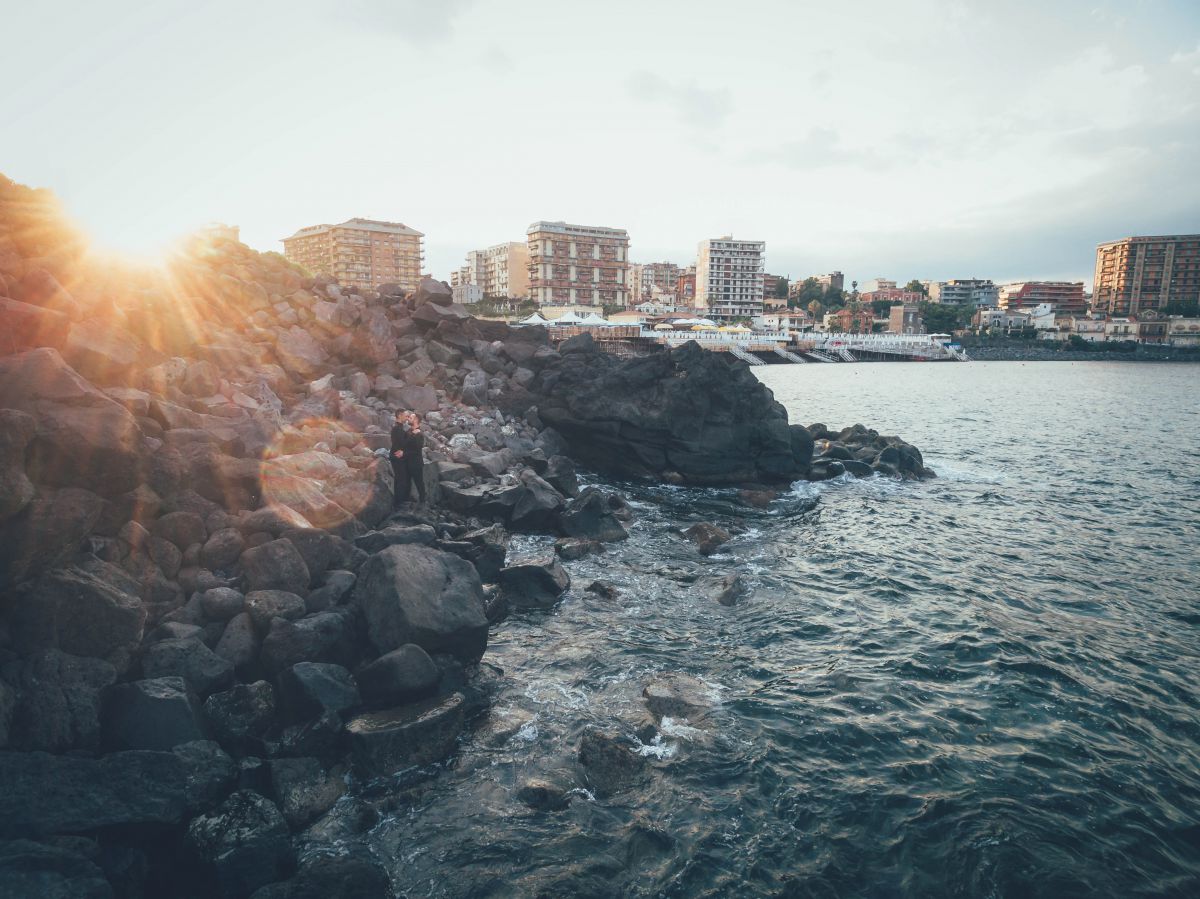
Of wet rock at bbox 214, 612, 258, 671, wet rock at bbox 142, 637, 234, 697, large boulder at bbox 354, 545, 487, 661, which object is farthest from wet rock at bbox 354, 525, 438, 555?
wet rock at bbox 142, 637, 234, 697

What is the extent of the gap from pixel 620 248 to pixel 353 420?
155 metres

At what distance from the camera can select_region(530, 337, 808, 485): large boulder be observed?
29812mm

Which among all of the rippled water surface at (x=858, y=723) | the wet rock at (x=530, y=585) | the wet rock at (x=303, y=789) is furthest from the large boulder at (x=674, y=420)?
the wet rock at (x=303, y=789)

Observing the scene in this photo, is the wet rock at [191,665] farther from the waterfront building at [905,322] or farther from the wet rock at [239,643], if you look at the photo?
the waterfront building at [905,322]

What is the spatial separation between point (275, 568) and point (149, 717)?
3.56m

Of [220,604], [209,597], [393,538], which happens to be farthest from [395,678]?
[393,538]

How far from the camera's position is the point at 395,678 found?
10383 mm

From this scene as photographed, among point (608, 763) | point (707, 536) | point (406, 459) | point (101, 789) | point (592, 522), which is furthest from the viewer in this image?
point (592, 522)

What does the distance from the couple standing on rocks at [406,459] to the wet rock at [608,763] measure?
1045cm

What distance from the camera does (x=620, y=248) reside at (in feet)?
551

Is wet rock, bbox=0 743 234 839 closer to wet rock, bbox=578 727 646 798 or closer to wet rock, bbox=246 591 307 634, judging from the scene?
wet rock, bbox=246 591 307 634

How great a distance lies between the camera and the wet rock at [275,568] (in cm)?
1155

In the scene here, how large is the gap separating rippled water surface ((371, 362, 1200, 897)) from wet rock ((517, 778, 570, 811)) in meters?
0.15

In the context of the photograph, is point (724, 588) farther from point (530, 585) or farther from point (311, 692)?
point (311, 692)
